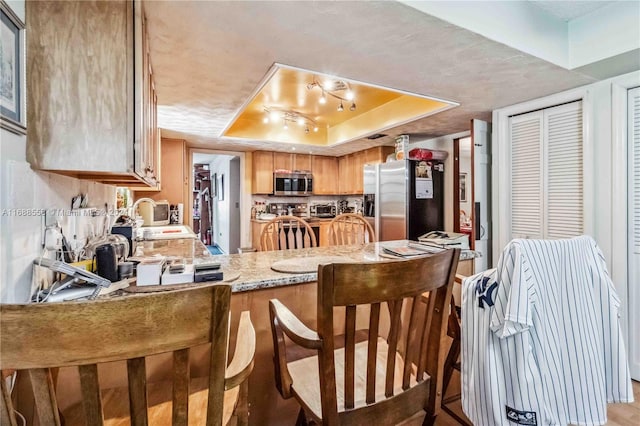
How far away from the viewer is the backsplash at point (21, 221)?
2.84 feet

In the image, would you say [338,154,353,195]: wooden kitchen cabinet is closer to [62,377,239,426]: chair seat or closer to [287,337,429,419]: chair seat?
[287,337,429,419]: chair seat

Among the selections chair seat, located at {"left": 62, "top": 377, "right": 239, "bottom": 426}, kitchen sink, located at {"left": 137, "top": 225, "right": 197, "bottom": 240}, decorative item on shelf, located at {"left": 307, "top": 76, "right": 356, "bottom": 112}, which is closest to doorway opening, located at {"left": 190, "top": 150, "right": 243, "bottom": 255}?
kitchen sink, located at {"left": 137, "top": 225, "right": 197, "bottom": 240}

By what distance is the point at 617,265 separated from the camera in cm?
210

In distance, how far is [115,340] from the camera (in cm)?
50

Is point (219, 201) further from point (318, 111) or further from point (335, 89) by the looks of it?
point (335, 89)

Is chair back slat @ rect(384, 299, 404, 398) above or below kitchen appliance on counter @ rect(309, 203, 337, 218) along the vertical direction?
below

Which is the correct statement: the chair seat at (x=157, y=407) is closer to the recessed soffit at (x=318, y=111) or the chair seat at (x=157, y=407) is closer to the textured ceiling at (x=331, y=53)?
the textured ceiling at (x=331, y=53)

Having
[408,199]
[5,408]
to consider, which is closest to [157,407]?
[5,408]

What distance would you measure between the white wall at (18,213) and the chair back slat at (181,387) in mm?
687

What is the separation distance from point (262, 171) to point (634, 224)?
176 inches

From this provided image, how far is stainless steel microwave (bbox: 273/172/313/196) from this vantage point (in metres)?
5.15

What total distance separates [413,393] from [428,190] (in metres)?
3.43

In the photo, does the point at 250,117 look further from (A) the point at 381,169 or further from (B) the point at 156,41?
(B) the point at 156,41

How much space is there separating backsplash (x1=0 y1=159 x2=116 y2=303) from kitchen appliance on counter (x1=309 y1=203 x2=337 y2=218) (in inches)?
180
